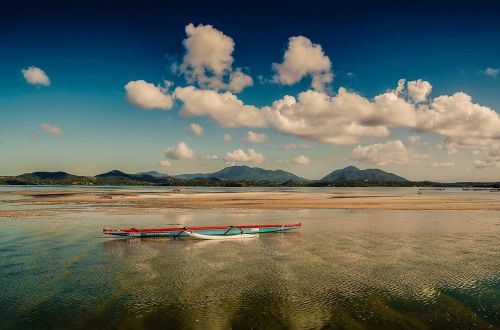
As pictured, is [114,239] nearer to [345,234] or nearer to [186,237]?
[186,237]

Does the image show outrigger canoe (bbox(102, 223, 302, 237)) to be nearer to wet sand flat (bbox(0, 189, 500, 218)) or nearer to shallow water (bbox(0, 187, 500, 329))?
shallow water (bbox(0, 187, 500, 329))

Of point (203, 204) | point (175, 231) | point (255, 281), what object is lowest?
point (255, 281)

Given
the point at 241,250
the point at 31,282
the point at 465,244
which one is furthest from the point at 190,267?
the point at 465,244

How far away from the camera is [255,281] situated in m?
19.5

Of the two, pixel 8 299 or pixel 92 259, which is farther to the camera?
pixel 92 259

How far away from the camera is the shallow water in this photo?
563 inches

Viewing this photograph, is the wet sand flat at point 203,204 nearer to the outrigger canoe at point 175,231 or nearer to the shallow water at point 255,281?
the outrigger canoe at point 175,231

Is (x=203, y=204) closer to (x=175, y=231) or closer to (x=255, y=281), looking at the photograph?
(x=175, y=231)

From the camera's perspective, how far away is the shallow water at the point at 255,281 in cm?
1430

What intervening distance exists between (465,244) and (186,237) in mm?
24815

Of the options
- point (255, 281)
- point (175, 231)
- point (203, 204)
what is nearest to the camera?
point (255, 281)

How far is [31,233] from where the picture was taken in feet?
112

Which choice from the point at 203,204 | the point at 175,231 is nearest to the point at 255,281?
the point at 175,231

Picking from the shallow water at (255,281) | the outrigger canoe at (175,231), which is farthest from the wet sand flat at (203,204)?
the shallow water at (255,281)
